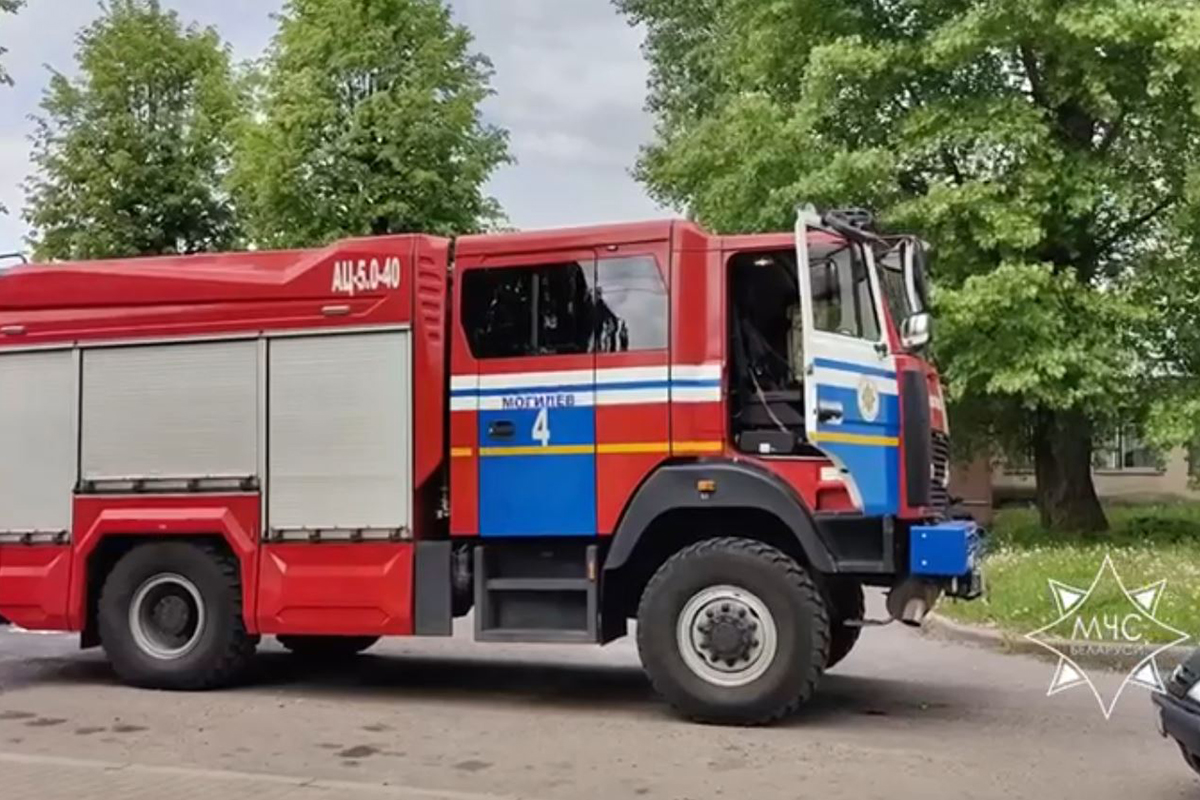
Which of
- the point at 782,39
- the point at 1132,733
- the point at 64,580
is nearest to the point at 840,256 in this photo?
the point at 1132,733

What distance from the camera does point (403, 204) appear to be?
2578 cm

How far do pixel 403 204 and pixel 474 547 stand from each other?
17.2 metres

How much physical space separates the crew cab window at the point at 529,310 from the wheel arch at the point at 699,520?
1.13m

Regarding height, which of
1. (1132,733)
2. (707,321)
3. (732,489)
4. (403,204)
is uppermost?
(403,204)

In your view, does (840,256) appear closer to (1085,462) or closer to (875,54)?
(875,54)

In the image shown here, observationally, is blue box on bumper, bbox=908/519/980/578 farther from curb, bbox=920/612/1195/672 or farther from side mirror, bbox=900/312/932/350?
curb, bbox=920/612/1195/672

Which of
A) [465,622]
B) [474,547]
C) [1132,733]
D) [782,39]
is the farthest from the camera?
[782,39]

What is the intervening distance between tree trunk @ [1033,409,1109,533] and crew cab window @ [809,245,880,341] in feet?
41.2

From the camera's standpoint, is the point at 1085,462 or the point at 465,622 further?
the point at 1085,462

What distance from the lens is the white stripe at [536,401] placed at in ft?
30.2

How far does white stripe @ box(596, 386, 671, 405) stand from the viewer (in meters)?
9.04

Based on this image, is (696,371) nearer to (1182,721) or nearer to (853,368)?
(853,368)

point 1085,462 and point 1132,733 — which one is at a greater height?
point 1085,462

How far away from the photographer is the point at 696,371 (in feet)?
29.4
